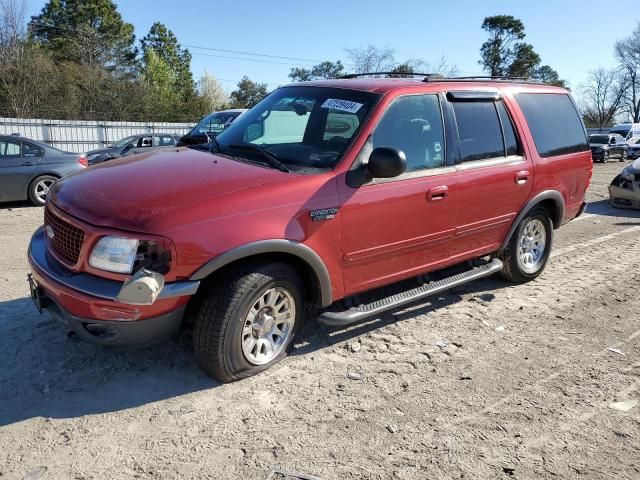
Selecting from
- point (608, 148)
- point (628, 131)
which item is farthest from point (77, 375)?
point (628, 131)

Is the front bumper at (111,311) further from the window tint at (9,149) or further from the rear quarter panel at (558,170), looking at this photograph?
the window tint at (9,149)

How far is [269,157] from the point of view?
381cm

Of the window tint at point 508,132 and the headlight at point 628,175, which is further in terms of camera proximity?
the headlight at point 628,175

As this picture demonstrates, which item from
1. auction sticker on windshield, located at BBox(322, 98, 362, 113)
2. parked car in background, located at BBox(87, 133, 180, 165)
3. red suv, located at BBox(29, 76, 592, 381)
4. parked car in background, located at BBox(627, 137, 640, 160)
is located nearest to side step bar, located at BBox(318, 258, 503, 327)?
red suv, located at BBox(29, 76, 592, 381)

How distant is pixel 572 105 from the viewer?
→ 594 centimetres

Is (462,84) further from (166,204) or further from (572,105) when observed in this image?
(166,204)

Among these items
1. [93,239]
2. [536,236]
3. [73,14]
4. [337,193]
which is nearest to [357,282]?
[337,193]

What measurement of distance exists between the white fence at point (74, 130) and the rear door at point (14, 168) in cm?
1556

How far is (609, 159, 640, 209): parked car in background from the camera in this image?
34.3 ft

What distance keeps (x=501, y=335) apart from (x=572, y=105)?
3088 millimetres

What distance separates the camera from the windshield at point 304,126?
384 cm

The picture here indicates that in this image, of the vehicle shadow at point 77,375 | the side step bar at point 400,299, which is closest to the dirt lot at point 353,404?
the vehicle shadow at point 77,375

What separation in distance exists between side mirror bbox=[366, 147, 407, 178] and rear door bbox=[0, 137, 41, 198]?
877 cm

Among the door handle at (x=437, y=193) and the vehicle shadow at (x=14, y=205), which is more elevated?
the door handle at (x=437, y=193)
